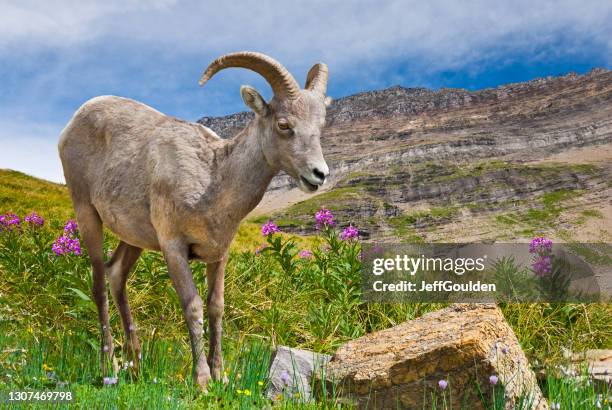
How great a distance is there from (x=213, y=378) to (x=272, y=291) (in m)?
3.92

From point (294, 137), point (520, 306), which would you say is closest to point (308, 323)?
point (520, 306)

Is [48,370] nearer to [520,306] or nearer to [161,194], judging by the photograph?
[161,194]

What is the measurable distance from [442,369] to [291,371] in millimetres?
A: 1453

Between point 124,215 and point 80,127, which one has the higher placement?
point 80,127

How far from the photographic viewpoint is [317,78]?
4.73 metres

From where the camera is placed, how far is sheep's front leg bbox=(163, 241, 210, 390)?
169 inches

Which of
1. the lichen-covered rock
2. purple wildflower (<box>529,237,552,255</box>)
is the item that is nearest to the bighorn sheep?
the lichen-covered rock

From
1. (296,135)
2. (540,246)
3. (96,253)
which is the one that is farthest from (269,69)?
(540,246)

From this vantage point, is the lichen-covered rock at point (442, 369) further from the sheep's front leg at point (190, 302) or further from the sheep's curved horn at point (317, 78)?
the sheep's curved horn at point (317, 78)

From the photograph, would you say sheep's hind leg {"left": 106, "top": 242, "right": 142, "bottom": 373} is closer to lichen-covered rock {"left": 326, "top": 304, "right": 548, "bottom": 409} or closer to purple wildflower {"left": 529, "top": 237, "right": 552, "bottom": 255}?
lichen-covered rock {"left": 326, "top": 304, "right": 548, "bottom": 409}

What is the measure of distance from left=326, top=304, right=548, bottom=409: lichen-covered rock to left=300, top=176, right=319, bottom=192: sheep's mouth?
162cm

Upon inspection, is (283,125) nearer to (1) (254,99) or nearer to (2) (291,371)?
(1) (254,99)

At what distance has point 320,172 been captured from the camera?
→ 397 centimetres

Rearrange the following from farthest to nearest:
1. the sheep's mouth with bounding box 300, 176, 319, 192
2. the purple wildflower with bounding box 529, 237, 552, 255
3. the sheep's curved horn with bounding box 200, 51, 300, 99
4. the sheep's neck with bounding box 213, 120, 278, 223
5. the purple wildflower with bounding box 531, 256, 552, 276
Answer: the purple wildflower with bounding box 529, 237, 552, 255, the purple wildflower with bounding box 531, 256, 552, 276, the sheep's neck with bounding box 213, 120, 278, 223, the sheep's curved horn with bounding box 200, 51, 300, 99, the sheep's mouth with bounding box 300, 176, 319, 192
